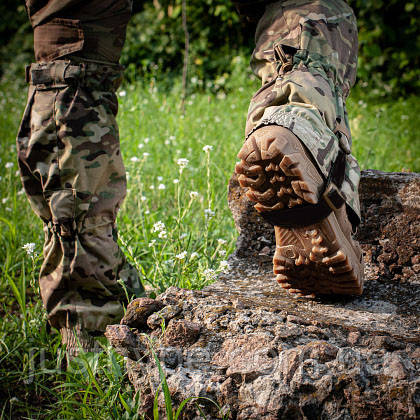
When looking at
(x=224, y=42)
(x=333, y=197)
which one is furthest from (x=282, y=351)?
(x=224, y=42)

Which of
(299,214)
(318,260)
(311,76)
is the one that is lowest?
(318,260)

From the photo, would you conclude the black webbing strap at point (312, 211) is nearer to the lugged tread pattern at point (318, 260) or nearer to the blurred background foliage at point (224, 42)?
the lugged tread pattern at point (318, 260)

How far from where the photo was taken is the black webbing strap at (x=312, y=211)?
131 cm

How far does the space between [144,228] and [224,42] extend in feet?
22.7

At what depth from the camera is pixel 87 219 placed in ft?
5.54

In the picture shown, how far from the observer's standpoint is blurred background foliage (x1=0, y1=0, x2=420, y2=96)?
7488mm

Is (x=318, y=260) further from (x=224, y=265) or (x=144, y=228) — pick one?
(x=144, y=228)

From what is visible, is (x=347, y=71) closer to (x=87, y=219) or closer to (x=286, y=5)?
(x=286, y=5)

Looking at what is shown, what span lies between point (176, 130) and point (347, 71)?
245 centimetres

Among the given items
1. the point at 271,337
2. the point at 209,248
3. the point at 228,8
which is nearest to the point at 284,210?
the point at 271,337

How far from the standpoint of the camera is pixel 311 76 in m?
1.43

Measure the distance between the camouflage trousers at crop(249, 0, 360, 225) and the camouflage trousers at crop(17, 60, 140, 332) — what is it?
547 mm

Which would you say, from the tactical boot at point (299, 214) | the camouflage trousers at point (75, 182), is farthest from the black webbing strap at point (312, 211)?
the camouflage trousers at point (75, 182)

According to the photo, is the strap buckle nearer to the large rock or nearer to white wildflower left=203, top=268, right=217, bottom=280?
the large rock
